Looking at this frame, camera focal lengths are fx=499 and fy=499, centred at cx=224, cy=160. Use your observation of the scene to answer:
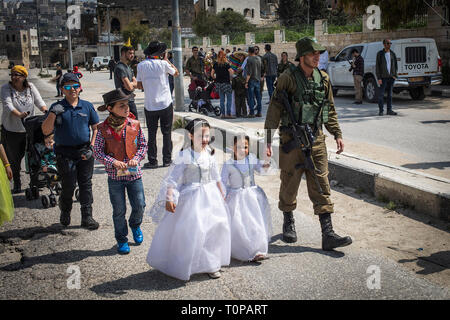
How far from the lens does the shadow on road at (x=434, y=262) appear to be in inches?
172

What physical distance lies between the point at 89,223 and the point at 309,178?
254cm

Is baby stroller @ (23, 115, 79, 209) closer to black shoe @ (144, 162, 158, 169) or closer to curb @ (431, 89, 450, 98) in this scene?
black shoe @ (144, 162, 158, 169)

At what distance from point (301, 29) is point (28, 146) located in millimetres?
32819

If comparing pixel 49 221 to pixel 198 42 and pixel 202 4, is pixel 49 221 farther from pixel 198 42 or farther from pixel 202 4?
pixel 202 4

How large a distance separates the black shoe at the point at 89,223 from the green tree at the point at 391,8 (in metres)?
16.4

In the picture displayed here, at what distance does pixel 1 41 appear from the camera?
127688mm

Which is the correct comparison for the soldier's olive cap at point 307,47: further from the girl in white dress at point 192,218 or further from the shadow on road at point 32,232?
the shadow on road at point 32,232

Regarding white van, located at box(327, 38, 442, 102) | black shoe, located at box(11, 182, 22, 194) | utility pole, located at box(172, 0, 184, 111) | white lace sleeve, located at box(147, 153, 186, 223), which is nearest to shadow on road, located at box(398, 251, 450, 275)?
white lace sleeve, located at box(147, 153, 186, 223)

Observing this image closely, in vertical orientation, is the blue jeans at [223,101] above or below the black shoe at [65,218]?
above

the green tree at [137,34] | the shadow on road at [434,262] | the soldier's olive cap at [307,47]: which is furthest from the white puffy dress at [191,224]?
the green tree at [137,34]
